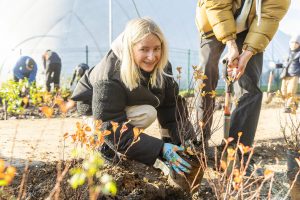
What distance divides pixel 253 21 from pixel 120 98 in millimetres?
1030

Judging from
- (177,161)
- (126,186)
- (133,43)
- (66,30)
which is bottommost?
(126,186)

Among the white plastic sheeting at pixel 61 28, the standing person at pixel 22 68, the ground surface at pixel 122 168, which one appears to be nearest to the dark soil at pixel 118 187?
the ground surface at pixel 122 168

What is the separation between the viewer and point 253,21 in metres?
2.59

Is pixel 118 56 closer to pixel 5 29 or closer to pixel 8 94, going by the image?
pixel 8 94

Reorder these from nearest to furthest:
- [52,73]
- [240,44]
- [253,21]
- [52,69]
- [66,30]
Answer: [253,21], [240,44], [52,73], [52,69], [66,30]

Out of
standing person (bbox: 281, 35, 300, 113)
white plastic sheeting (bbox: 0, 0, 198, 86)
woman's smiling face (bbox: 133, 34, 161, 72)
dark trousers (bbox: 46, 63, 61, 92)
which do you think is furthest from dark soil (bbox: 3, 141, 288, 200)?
white plastic sheeting (bbox: 0, 0, 198, 86)

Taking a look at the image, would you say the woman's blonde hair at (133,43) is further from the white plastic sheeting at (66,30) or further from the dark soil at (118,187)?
the white plastic sheeting at (66,30)

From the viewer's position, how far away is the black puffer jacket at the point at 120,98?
229 centimetres

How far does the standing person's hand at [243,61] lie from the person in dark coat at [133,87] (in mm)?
461

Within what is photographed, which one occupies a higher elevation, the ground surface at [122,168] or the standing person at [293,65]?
the standing person at [293,65]

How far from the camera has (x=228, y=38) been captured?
2508mm

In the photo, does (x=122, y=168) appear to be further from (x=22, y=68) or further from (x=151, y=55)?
(x=22, y=68)

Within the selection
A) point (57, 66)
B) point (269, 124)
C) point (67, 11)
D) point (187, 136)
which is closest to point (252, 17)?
point (187, 136)

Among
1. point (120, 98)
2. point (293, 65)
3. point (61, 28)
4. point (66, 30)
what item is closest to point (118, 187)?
point (120, 98)
